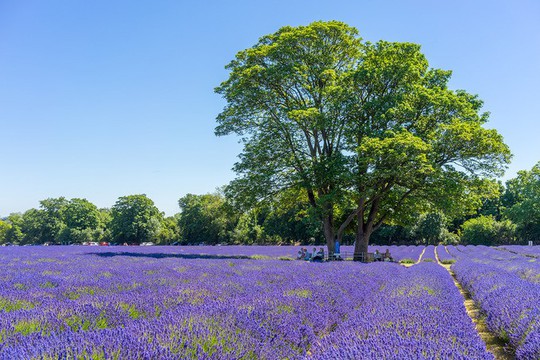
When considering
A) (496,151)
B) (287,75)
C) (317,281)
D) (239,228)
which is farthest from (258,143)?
(239,228)

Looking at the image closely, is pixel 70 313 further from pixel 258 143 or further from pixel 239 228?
pixel 239 228

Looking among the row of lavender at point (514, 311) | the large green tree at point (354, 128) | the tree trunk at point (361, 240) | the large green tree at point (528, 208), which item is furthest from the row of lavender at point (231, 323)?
the large green tree at point (528, 208)

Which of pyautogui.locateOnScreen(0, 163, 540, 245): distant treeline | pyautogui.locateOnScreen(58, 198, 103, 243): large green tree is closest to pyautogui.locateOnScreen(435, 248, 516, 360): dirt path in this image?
pyautogui.locateOnScreen(0, 163, 540, 245): distant treeline

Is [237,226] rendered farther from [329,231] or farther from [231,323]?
[231,323]

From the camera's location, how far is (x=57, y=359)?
2.90m

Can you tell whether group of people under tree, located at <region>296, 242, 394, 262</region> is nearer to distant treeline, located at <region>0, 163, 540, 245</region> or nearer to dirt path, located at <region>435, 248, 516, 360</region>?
dirt path, located at <region>435, 248, 516, 360</region>

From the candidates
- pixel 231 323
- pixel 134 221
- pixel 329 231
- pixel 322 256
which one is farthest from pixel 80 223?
pixel 231 323

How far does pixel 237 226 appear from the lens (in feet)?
198

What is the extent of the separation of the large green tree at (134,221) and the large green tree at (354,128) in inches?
1776

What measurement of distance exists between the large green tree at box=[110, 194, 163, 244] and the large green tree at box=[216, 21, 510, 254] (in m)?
45.1

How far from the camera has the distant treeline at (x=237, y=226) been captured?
51.2 m

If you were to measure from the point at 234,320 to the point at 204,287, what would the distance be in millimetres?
3129

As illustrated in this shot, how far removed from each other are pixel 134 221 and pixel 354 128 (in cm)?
5067

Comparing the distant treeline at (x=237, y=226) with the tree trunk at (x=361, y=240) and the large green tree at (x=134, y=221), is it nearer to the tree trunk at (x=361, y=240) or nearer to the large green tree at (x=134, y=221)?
the large green tree at (x=134, y=221)
